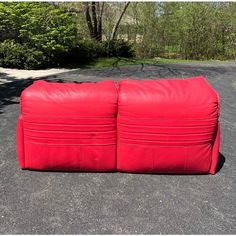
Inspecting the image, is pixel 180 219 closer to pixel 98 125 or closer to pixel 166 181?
pixel 166 181

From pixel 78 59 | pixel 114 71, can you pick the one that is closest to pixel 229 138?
pixel 114 71

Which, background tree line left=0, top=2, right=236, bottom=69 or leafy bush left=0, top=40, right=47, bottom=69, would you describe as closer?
leafy bush left=0, top=40, right=47, bottom=69

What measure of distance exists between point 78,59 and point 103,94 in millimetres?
11238

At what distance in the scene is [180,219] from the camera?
311 cm

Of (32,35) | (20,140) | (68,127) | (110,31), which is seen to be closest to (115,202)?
(68,127)

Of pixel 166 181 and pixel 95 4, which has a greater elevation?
pixel 95 4

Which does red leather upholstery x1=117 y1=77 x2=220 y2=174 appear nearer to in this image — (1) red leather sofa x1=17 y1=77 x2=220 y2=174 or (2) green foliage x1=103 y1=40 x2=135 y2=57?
(1) red leather sofa x1=17 y1=77 x2=220 y2=174

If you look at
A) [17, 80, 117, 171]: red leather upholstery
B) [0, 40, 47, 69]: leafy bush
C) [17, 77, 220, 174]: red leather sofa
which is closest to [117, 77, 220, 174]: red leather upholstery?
[17, 77, 220, 174]: red leather sofa

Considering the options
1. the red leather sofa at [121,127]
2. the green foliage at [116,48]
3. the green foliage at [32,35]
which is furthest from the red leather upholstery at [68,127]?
the green foliage at [116,48]

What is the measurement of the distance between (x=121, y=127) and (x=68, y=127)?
69cm

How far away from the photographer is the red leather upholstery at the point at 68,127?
3674mm

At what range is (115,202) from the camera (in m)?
3.37

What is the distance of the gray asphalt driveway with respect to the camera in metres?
2.98

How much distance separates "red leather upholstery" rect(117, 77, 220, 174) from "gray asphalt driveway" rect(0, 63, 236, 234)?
0.77 feet
